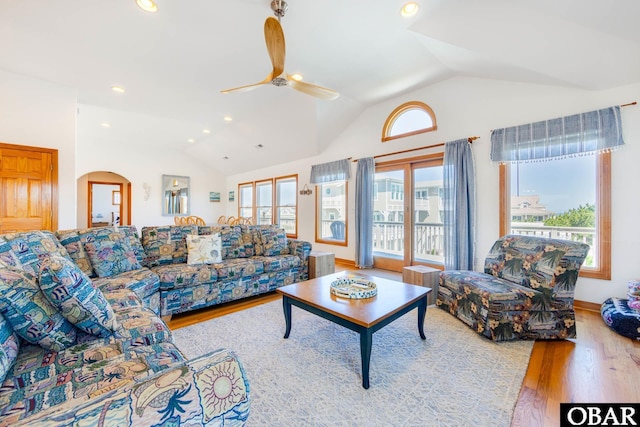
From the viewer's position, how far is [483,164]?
3.60 m

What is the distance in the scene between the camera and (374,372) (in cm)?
183

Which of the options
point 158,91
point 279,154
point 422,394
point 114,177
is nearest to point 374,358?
point 422,394

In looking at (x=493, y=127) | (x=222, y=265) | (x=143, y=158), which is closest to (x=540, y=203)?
(x=493, y=127)

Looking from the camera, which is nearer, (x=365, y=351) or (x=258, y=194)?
(x=365, y=351)

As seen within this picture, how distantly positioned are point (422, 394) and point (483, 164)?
3.10 metres

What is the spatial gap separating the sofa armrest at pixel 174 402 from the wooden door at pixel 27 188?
439 cm

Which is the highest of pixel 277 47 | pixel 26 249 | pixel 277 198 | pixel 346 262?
pixel 277 47

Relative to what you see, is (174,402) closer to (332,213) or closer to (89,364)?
(89,364)

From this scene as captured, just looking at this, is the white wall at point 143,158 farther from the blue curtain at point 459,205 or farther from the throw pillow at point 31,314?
the blue curtain at point 459,205

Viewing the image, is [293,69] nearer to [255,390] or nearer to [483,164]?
[483,164]

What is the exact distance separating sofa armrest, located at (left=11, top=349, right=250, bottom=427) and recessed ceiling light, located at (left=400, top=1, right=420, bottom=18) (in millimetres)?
2993

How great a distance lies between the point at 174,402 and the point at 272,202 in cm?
679

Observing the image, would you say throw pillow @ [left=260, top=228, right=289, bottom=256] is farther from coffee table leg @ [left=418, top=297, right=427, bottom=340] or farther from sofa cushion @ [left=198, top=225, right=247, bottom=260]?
coffee table leg @ [left=418, top=297, right=427, bottom=340]

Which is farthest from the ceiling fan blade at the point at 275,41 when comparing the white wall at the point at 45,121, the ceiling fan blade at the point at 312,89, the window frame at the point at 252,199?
the window frame at the point at 252,199
